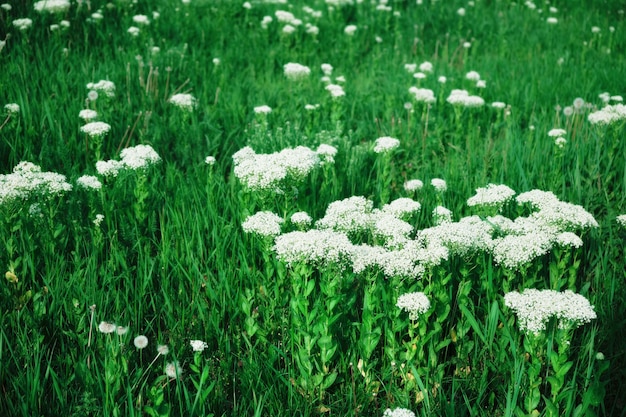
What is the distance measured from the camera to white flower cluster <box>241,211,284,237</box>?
2.87m

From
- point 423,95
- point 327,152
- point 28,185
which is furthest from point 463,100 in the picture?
point 28,185

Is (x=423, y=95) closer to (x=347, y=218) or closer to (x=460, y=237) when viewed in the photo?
(x=347, y=218)

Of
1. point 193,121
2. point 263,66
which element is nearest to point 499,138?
point 193,121

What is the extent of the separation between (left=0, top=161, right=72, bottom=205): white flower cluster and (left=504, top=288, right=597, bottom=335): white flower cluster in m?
2.57

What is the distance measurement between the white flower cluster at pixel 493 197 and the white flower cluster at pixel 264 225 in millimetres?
1228

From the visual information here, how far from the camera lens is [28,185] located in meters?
3.01

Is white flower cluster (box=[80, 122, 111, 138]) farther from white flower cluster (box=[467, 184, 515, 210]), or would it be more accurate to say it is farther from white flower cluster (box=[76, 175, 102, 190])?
white flower cluster (box=[467, 184, 515, 210])

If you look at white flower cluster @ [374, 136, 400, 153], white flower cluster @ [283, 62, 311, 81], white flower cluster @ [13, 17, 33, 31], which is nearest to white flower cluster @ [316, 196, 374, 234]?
white flower cluster @ [374, 136, 400, 153]

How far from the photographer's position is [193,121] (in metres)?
4.98

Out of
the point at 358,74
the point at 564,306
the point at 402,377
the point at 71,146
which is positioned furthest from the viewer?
the point at 358,74

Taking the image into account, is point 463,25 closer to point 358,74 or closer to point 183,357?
point 358,74

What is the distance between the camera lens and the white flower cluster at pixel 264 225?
2.87 metres

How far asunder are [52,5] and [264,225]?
520cm

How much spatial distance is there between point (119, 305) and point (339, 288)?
118 centimetres
